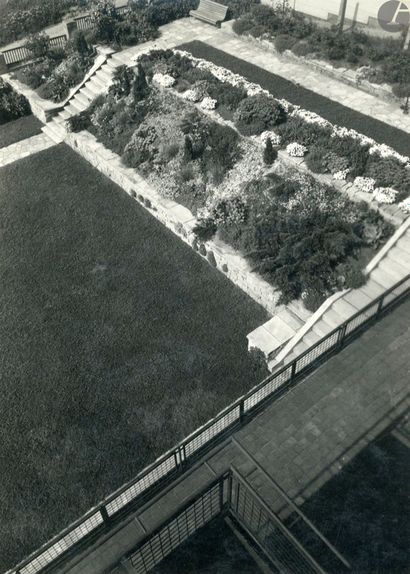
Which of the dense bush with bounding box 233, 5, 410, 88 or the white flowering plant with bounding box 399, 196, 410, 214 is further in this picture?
the dense bush with bounding box 233, 5, 410, 88

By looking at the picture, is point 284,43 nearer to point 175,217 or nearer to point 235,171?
point 235,171

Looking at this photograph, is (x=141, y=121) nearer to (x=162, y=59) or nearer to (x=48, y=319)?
(x=162, y=59)

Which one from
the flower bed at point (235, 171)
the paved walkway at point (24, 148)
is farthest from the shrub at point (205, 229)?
the paved walkway at point (24, 148)

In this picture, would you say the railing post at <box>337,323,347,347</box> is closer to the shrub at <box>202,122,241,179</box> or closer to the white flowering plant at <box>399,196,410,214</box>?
the white flowering plant at <box>399,196,410,214</box>

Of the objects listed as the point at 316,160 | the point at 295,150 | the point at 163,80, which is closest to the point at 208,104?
the point at 163,80

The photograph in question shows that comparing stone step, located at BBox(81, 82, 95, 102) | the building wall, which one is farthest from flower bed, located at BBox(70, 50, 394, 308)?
the building wall

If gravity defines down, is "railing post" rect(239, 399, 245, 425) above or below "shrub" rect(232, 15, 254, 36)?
below

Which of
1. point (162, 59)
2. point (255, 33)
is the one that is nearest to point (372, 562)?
point (162, 59)
